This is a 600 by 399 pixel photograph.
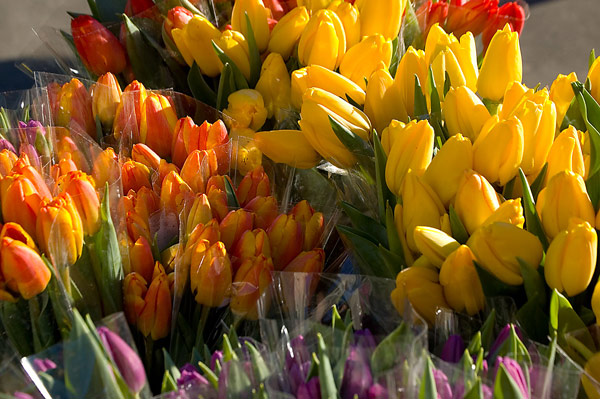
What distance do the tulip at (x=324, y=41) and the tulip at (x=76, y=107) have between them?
0.33 metres

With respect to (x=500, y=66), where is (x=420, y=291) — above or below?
below

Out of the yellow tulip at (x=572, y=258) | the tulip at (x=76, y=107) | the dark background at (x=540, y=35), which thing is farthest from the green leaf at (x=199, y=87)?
the dark background at (x=540, y=35)

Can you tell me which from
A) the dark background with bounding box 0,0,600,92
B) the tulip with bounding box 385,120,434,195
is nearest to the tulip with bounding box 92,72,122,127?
Result: the tulip with bounding box 385,120,434,195

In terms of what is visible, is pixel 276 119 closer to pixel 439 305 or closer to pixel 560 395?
pixel 439 305

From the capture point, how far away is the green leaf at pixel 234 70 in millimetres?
1165

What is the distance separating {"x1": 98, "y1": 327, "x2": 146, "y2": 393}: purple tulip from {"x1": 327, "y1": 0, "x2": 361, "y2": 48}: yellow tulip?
2.18 feet

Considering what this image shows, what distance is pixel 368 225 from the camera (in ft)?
2.81

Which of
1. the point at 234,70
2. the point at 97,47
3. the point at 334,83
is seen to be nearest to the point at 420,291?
the point at 334,83

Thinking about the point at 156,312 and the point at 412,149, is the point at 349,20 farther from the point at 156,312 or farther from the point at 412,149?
the point at 156,312

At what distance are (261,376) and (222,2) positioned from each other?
2.99ft

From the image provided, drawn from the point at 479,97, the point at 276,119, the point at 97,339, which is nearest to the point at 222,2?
the point at 276,119

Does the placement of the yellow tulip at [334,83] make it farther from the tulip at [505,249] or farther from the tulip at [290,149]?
the tulip at [505,249]

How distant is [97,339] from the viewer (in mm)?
615

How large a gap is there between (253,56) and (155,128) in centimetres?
22
